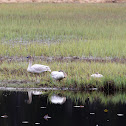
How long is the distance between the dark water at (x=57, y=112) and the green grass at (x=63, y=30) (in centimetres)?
742

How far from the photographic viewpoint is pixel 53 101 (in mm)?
11031

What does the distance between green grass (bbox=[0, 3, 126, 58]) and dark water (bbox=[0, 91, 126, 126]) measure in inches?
292

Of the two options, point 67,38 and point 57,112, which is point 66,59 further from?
point 57,112

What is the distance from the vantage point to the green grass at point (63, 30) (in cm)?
1892

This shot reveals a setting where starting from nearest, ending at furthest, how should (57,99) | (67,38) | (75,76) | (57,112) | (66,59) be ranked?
(57,112) → (57,99) → (75,76) → (66,59) → (67,38)

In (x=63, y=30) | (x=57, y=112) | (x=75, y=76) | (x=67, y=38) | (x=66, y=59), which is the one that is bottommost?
(x=57, y=112)

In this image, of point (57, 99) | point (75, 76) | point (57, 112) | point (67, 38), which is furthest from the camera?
point (67, 38)

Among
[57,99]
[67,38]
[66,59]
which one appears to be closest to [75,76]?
[57,99]

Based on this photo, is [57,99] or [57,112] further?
[57,99]

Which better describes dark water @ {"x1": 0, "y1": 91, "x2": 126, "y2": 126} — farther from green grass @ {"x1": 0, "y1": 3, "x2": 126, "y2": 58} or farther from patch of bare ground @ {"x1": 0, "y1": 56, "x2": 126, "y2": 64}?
green grass @ {"x1": 0, "y1": 3, "x2": 126, "y2": 58}

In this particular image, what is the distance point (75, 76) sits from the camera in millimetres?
12977

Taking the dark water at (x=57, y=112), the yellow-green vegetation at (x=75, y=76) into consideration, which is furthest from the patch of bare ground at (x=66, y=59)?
the dark water at (x=57, y=112)

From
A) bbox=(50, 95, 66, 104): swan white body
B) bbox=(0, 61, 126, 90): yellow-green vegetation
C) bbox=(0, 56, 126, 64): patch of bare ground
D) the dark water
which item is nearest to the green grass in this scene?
bbox=(0, 56, 126, 64): patch of bare ground

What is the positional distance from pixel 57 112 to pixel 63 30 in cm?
1395
